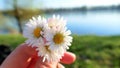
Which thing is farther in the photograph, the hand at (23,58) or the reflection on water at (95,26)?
the reflection on water at (95,26)

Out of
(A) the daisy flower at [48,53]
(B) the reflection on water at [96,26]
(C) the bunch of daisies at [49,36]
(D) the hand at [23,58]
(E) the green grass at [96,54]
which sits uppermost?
(C) the bunch of daisies at [49,36]

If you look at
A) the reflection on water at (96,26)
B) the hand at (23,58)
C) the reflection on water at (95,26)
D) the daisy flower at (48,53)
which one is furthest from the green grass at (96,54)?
the daisy flower at (48,53)

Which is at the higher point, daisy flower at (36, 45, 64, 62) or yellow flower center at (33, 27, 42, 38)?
yellow flower center at (33, 27, 42, 38)

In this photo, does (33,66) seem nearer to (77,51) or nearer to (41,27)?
(41,27)

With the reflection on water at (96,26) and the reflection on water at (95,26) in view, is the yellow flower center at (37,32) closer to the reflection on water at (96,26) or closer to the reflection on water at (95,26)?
the reflection on water at (95,26)

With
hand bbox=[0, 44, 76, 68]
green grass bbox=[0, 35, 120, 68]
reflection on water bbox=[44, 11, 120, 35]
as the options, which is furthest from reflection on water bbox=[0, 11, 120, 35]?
hand bbox=[0, 44, 76, 68]

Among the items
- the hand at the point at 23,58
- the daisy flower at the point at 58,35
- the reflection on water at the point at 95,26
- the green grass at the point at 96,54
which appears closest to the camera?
the daisy flower at the point at 58,35

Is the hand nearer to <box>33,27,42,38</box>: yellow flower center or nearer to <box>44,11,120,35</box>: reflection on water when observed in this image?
<box>33,27,42,38</box>: yellow flower center

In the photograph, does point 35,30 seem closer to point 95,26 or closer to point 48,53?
point 48,53
